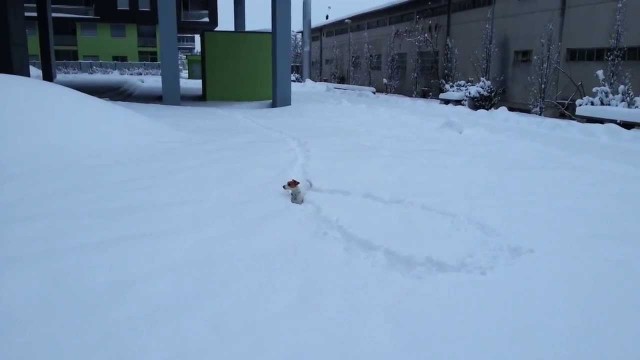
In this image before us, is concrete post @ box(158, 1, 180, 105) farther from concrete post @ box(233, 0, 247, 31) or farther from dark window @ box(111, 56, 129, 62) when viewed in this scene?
dark window @ box(111, 56, 129, 62)

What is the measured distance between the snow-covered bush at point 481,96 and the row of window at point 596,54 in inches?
97.0

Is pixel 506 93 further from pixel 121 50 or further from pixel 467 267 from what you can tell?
pixel 121 50

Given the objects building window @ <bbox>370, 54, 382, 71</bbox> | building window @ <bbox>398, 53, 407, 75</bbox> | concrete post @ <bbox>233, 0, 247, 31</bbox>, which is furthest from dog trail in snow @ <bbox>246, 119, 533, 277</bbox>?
building window @ <bbox>370, 54, 382, 71</bbox>

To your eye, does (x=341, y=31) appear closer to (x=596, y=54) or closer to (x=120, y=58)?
(x=120, y=58)

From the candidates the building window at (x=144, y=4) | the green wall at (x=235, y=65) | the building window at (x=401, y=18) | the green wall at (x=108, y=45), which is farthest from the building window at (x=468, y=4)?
the green wall at (x=108, y=45)

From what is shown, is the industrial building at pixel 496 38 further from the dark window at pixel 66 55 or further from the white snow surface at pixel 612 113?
the dark window at pixel 66 55

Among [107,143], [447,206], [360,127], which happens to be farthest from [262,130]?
[447,206]

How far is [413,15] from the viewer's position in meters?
23.5

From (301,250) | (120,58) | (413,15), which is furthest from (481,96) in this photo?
(120,58)

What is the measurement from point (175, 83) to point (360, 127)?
6593mm

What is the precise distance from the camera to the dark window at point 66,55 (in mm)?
41938

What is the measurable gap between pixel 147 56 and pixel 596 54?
3746cm

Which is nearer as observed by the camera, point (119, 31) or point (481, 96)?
point (481, 96)

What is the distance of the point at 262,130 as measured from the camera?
949 cm
